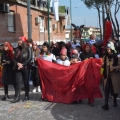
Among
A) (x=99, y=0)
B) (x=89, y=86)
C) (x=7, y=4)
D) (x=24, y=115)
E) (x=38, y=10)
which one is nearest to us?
(x=24, y=115)

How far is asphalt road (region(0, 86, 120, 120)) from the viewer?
687cm

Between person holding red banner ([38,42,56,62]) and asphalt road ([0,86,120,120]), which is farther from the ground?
person holding red banner ([38,42,56,62])

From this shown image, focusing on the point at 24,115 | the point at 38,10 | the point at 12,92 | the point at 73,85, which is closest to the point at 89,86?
the point at 73,85

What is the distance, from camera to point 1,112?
7391mm

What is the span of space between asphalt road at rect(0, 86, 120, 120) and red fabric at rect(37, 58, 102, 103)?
27cm

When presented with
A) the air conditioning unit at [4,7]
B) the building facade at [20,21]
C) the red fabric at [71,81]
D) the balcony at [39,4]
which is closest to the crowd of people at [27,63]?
the red fabric at [71,81]

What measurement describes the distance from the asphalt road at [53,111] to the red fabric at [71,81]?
0.27 metres

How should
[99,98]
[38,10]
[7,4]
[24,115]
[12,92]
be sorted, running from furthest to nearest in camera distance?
[38,10]
[7,4]
[12,92]
[99,98]
[24,115]

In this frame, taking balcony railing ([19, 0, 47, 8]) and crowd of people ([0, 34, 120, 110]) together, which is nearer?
crowd of people ([0, 34, 120, 110])

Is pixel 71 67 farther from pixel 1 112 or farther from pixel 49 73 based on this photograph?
pixel 1 112

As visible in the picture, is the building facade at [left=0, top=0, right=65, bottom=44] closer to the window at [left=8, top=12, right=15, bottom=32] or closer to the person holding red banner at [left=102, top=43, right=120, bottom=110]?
the window at [left=8, top=12, right=15, bottom=32]

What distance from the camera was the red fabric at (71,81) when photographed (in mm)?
8078

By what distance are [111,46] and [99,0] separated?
25.8 m

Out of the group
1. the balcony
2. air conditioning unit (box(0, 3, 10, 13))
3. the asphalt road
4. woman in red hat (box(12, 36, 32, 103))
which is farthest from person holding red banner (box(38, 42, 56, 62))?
the balcony
